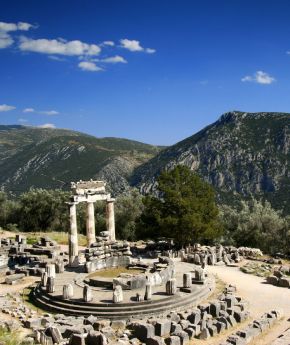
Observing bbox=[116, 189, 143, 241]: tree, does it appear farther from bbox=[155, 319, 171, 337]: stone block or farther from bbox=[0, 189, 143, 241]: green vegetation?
bbox=[155, 319, 171, 337]: stone block

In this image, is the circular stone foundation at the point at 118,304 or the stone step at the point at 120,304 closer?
the circular stone foundation at the point at 118,304

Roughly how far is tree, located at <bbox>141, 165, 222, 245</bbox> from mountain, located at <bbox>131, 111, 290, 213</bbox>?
46.0 m

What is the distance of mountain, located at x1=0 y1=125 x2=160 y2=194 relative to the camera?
127500 mm

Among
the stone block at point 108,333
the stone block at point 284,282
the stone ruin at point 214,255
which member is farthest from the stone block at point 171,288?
the stone ruin at point 214,255

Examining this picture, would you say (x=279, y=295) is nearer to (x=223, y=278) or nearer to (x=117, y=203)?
(x=223, y=278)

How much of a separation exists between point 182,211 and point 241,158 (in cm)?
6707

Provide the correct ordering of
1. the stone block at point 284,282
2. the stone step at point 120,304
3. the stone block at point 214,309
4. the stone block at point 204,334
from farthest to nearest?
the stone block at point 284,282 < the stone block at point 214,309 < the stone step at point 120,304 < the stone block at point 204,334

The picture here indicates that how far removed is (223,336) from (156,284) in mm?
7973

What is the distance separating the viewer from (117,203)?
6650 cm

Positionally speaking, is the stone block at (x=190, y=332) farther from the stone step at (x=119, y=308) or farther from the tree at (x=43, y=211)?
the tree at (x=43, y=211)

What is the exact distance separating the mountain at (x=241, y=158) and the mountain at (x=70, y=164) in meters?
10.8

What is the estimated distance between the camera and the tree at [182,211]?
143 ft

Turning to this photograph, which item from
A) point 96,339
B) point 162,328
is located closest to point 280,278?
point 162,328

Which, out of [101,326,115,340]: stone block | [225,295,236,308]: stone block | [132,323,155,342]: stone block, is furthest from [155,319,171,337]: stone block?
[225,295,236,308]: stone block
